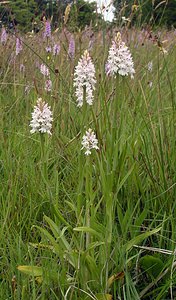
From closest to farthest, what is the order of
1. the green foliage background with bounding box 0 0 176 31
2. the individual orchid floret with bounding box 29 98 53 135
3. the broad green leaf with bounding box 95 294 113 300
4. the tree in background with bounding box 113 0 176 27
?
the broad green leaf with bounding box 95 294 113 300, the individual orchid floret with bounding box 29 98 53 135, the tree in background with bounding box 113 0 176 27, the green foliage background with bounding box 0 0 176 31

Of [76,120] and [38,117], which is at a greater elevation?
[76,120]

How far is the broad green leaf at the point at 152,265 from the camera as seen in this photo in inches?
49.9

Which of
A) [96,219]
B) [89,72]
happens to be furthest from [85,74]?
[96,219]

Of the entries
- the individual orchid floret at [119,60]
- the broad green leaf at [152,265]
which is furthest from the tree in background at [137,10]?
the broad green leaf at [152,265]

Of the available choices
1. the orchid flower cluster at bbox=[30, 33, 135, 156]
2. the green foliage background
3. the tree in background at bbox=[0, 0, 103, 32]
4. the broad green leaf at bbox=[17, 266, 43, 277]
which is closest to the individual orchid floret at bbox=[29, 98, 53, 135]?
the orchid flower cluster at bbox=[30, 33, 135, 156]

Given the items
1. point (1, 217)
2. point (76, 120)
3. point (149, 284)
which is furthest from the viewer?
point (76, 120)

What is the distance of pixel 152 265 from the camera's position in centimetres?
128

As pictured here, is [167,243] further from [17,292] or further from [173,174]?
[17,292]

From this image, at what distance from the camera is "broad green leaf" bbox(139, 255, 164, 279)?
1269 mm

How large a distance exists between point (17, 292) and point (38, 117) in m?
0.45

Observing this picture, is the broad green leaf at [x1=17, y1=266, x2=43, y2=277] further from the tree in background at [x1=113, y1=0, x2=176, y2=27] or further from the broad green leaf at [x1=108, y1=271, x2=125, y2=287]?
the tree in background at [x1=113, y1=0, x2=176, y2=27]

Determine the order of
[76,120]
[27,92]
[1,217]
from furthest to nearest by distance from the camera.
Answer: [27,92], [76,120], [1,217]

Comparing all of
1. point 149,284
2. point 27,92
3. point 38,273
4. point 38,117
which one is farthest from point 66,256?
point 27,92

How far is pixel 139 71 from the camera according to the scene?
8.63 feet
